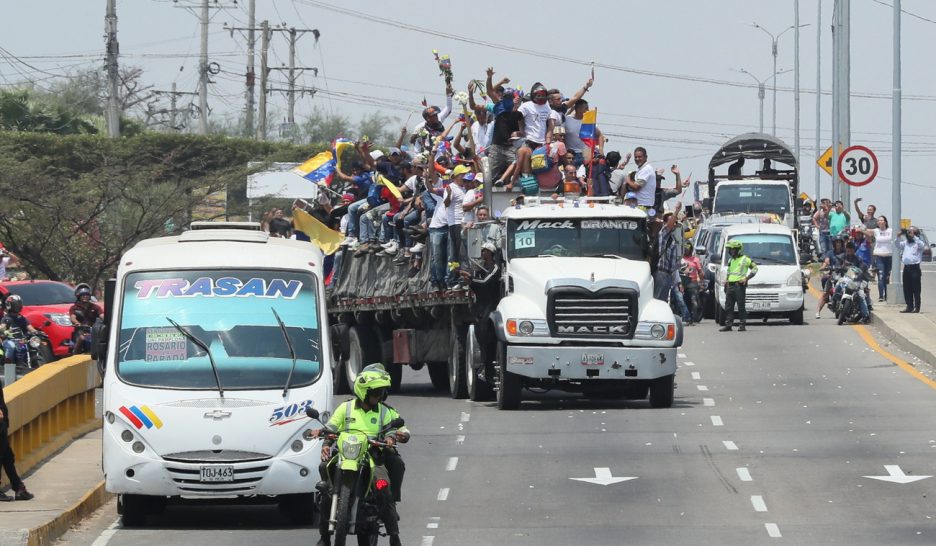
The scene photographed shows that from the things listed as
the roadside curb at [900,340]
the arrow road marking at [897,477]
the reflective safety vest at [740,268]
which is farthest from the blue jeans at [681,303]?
the arrow road marking at [897,477]

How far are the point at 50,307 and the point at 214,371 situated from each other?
1997cm

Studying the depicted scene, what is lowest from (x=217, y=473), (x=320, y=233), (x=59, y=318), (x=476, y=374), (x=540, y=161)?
(x=217, y=473)

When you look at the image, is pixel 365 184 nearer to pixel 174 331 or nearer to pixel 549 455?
pixel 549 455

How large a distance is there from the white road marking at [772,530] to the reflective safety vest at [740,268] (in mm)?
20372

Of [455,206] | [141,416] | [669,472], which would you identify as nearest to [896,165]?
[455,206]

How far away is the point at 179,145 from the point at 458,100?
49046mm

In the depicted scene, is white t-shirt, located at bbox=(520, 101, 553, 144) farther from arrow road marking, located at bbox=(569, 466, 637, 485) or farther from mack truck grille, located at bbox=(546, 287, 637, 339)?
arrow road marking, located at bbox=(569, 466, 637, 485)

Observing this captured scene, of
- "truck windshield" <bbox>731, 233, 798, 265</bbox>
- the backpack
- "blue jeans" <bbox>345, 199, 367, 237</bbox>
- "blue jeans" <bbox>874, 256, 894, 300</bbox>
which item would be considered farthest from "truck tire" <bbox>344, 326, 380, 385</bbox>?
"blue jeans" <bbox>874, 256, 894, 300</bbox>

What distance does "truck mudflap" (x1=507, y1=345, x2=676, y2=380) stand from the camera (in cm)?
2259

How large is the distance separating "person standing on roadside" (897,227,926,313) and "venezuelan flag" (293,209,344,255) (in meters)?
12.9

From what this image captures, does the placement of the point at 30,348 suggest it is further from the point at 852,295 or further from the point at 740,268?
the point at 852,295

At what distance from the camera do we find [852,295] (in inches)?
1426

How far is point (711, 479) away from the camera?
57.7ft

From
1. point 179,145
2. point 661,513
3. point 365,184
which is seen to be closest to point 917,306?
point 365,184
